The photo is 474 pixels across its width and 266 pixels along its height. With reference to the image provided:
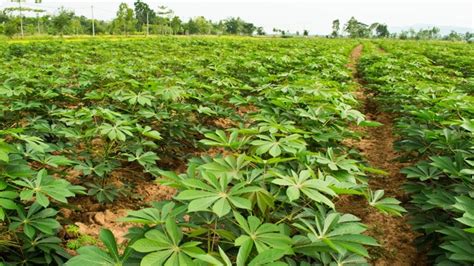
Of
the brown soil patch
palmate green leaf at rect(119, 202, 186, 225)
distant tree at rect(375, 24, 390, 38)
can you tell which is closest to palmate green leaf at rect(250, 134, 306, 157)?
palmate green leaf at rect(119, 202, 186, 225)

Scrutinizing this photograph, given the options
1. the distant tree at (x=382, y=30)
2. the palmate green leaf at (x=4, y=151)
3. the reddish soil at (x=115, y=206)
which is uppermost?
the distant tree at (x=382, y=30)

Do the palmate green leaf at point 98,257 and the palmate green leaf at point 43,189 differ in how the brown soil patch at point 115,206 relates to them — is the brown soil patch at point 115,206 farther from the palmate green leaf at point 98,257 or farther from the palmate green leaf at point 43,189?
the palmate green leaf at point 98,257

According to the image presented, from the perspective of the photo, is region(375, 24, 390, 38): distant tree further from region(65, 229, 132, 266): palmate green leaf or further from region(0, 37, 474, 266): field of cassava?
region(65, 229, 132, 266): palmate green leaf

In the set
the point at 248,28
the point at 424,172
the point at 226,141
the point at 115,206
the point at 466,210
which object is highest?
the point at 248,28

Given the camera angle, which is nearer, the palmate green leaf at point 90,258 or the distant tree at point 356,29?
the palmate green leaf at point 90,258

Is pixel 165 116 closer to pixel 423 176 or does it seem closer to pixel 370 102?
pixel 423 176

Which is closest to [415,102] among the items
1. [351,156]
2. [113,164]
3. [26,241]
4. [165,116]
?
[351,156]

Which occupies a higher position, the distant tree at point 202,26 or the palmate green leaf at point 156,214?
the distant tree at point 202,26

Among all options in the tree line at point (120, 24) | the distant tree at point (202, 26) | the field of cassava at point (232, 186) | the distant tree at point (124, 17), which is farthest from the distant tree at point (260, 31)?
the field of cassava at point (232, 186)

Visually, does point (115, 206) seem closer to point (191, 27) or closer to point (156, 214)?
point (156, 214)

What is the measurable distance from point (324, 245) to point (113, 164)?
195 cm

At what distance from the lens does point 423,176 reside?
89.1 inches

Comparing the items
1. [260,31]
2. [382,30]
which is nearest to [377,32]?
[382,30]

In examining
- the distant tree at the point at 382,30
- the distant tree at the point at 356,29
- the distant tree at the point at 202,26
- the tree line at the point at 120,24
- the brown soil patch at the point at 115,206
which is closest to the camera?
the brown soil patch at the point at 115,206
